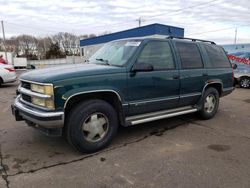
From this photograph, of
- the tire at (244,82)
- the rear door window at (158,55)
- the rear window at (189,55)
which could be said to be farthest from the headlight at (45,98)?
the tire at (244,82)

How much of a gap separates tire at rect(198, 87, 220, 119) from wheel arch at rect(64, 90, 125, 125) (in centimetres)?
247

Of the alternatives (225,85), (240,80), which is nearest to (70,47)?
(240,80)

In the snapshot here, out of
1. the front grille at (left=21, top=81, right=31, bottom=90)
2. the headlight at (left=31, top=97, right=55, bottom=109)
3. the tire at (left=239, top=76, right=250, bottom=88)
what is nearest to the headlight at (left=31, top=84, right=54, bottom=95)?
the headlight at (left=31, top=97, right=55, bottom=109)

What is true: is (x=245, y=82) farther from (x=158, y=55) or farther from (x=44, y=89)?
(x=44, y=89)

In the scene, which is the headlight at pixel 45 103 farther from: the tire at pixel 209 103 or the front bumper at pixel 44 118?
the tire at pixel 209 103

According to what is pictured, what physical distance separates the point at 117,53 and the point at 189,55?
174 cm

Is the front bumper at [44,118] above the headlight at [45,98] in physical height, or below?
below

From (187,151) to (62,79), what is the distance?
239cm

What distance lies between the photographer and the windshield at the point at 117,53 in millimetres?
4281

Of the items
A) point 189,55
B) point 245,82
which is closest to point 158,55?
point 189,55

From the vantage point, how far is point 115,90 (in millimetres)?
3877

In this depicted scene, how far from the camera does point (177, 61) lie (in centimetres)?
486

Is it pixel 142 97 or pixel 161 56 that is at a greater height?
pixel 161 56

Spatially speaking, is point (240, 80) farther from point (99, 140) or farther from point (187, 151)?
point (99, 140)
